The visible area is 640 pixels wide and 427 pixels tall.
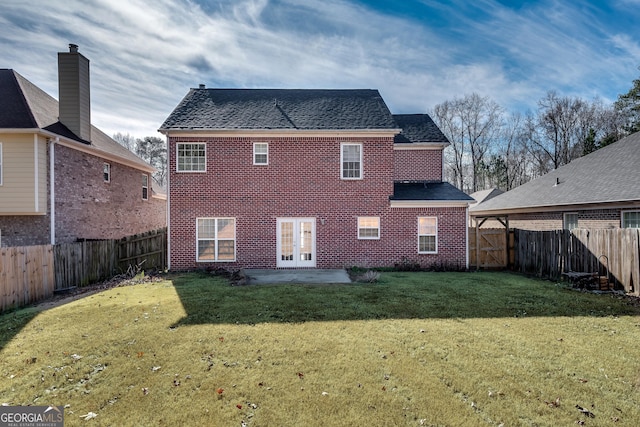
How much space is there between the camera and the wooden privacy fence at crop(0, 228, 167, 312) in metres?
8.38

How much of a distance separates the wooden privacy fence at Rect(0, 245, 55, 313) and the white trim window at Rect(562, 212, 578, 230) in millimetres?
20567

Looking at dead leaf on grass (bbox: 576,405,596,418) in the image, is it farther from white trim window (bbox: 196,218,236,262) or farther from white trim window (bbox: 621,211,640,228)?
white trim window (bbox: 196,218,236,262)

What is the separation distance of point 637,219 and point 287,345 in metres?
13.7

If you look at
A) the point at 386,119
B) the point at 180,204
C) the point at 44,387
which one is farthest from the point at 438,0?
the point at 44,387

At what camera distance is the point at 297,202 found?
1382cm

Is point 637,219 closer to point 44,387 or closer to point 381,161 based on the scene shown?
point 381,161

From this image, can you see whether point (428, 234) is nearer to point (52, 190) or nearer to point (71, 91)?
point (52, 190)

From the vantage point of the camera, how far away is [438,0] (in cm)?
1143

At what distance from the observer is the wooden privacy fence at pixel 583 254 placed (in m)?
9.38

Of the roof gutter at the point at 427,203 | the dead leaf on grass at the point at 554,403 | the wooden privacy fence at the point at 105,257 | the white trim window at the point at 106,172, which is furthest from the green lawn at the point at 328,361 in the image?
the white trim window at the point at 106,172

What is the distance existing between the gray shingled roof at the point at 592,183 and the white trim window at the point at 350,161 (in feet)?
30.8

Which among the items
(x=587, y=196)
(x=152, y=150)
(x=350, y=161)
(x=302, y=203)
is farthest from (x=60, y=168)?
(x=152, y=150)

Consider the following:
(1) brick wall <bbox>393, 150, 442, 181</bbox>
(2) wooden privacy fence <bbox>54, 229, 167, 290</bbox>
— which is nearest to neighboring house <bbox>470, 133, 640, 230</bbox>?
(1) brick wall <bbox>393, 150, 442, 181</bbox>

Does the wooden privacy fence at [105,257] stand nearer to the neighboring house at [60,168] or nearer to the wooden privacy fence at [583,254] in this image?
the neighboring house at [60,168]
